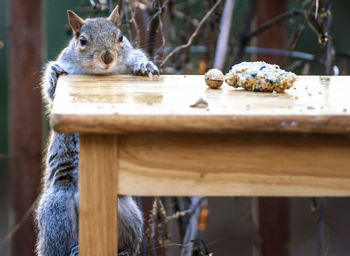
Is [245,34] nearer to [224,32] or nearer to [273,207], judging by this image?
[224,32]

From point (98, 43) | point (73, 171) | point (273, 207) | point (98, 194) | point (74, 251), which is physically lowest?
point (273, 207)

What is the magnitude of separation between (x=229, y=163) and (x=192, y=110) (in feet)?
0.35

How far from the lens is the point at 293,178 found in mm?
1089

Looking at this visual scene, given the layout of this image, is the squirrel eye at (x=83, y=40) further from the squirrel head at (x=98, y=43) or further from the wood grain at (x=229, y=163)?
the wood grain at (x=229, y=163)

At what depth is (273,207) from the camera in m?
2.48

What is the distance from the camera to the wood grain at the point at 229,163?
1069 mm

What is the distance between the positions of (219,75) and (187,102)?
0.88ft

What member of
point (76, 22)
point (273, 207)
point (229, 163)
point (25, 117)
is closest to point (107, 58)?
point (76, 22)

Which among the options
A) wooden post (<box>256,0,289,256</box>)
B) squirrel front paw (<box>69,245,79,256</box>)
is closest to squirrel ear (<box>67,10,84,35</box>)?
squirrel front paw (<box>69,245,79,256</box>)

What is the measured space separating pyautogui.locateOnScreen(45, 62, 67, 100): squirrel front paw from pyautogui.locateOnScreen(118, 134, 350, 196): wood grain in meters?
0.65

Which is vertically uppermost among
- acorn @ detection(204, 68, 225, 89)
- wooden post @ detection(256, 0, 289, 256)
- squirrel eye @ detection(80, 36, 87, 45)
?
acorn @ detection(204, 68, 225, 89)

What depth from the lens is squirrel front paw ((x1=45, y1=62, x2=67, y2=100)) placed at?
5.47 ft

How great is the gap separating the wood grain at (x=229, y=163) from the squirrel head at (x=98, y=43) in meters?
0.66

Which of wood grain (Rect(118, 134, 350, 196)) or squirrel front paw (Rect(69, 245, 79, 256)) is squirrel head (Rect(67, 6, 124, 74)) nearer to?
squirrel front paw (Rect(69, 245, 79, 256))
